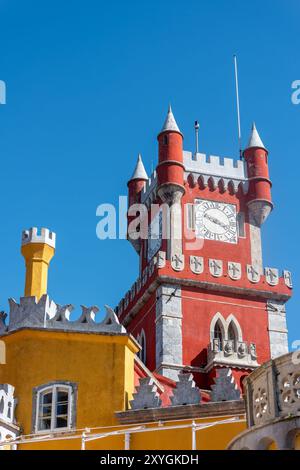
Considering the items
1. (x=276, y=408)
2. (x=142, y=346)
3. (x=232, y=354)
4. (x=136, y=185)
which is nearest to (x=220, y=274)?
(x=232, y=354)

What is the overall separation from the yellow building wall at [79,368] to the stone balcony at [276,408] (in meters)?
8.46

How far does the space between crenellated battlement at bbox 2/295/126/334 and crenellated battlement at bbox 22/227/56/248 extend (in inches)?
71.6

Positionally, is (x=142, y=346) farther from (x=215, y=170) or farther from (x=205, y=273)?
(x=215, y=170)

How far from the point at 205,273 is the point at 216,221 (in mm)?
3246

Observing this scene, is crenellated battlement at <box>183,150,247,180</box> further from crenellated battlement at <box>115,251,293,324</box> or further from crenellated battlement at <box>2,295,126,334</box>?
crenellated battlement at <box>2,295,126,334</box>

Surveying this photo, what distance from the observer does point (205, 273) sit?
37594 mm

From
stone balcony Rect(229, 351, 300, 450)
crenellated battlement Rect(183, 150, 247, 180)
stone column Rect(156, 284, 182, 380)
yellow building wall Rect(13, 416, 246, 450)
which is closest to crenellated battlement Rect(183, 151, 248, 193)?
crenellated battlement Rect(183, 150, 247, 180)

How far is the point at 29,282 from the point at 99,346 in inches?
109

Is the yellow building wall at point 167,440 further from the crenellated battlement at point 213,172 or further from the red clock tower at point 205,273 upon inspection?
the crenellated battlement at point 213,172

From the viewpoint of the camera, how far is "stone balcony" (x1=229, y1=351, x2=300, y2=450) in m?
11.1

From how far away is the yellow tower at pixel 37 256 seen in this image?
74.3 ft

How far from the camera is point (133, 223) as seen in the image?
146 feet
